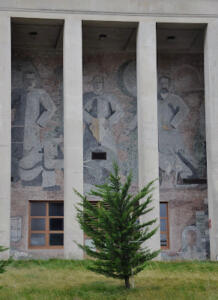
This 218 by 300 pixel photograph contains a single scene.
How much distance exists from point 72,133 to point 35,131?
412 centimetres

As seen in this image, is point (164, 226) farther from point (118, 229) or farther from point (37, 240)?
point (118, 229)

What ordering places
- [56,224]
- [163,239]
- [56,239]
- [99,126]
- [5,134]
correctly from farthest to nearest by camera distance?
1. [99,126]
2. [163,239]
3. [56,224]
4. [56,239]
5. [5,134]

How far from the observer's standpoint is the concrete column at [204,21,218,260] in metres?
26.4

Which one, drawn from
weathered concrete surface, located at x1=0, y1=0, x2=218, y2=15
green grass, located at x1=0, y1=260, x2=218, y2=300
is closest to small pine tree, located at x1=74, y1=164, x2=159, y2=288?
green grass, located at x1=0, y1=260, x2=218, y2=300

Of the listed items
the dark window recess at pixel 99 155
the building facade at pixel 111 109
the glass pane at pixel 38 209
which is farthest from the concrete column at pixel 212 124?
the glass pane at pixel 38 209

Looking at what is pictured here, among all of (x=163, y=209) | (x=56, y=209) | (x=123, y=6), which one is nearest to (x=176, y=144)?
(x=163, y=209)

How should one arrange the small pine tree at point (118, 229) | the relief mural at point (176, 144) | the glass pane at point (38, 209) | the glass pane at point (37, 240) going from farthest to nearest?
the relief mural at point (176, 144)
the glass pane at point (38, 209)
the glass pane at point (37, 240)
the small pine tree at point (118, 229)

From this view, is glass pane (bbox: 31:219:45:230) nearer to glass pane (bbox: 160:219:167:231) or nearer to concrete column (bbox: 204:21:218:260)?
glass pane (bbox: 160:219:167:231)

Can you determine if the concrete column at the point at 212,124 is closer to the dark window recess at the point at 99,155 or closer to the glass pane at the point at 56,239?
the dark window recess at the point at 99,155

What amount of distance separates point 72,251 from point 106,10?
9.79 m

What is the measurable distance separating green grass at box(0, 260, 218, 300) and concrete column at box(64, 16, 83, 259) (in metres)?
1.89

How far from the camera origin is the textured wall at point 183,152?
96.9 feet

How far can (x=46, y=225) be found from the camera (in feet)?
95.8

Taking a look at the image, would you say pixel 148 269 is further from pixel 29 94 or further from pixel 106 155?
pixel 29 94
